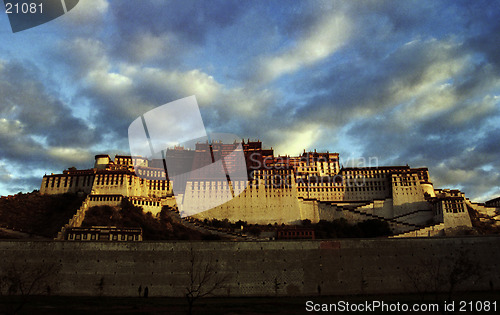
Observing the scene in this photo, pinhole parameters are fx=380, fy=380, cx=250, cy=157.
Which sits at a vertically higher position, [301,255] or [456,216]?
[456,216]

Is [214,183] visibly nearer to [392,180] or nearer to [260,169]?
[260,169]

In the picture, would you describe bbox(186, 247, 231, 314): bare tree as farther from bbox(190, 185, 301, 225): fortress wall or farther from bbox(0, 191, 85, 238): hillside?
bbox(190, 185, 301, 225): fortress wall

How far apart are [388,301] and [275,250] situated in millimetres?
14401

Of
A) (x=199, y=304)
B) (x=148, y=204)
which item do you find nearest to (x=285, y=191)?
(x=148, y=204)

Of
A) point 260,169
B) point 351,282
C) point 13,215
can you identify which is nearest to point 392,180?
point 260,169

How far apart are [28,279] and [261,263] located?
28.0 metres

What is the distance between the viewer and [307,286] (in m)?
46.2

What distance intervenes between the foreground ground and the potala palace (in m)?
35.1

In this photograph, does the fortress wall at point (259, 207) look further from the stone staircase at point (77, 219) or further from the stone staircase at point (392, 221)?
the stone staircase at point (77, 219)

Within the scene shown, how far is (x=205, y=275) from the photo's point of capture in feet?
147

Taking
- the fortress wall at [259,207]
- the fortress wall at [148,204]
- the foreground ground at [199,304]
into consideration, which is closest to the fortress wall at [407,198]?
the fortress wall at [259,207]

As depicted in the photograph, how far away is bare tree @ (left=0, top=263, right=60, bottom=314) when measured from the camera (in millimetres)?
43688

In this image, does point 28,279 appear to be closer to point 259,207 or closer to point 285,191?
point 259,207

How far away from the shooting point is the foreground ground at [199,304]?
3534 cm
